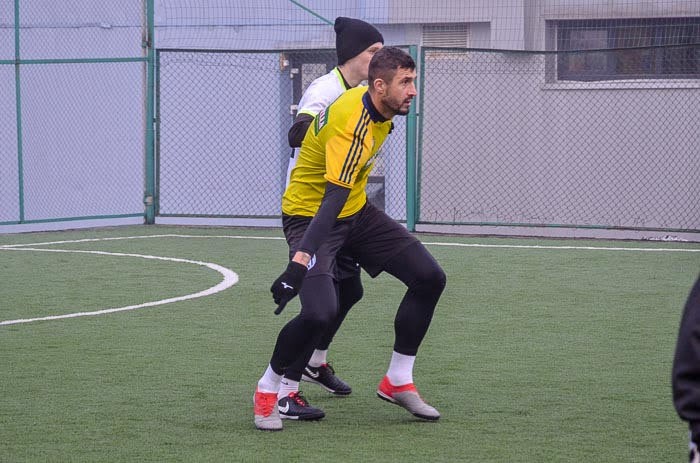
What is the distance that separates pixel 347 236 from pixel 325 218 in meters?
0.57

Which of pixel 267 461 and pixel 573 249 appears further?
pixel 573 249

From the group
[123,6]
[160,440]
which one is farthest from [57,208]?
[160,440]

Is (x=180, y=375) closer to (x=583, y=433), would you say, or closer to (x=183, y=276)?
(x=583, y=433)

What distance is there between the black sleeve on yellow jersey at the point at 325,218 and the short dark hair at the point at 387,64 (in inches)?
19.5

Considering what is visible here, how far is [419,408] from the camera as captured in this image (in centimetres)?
570

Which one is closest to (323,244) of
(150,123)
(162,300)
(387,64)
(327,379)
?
(387,64)

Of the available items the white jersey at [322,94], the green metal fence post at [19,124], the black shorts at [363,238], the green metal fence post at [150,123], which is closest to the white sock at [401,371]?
the black shorts at [363,238]

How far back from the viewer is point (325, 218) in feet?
17.0

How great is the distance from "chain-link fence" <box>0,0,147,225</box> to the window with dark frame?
5459 millimetres

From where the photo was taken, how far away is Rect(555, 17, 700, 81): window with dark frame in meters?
15.0

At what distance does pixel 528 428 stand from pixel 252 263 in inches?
260

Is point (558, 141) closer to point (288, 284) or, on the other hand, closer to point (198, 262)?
point (198, 262)

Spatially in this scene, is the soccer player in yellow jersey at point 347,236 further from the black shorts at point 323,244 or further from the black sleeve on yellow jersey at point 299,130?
the black sleeve on yellow jersey at point 299,130

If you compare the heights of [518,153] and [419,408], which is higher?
[518,153]
